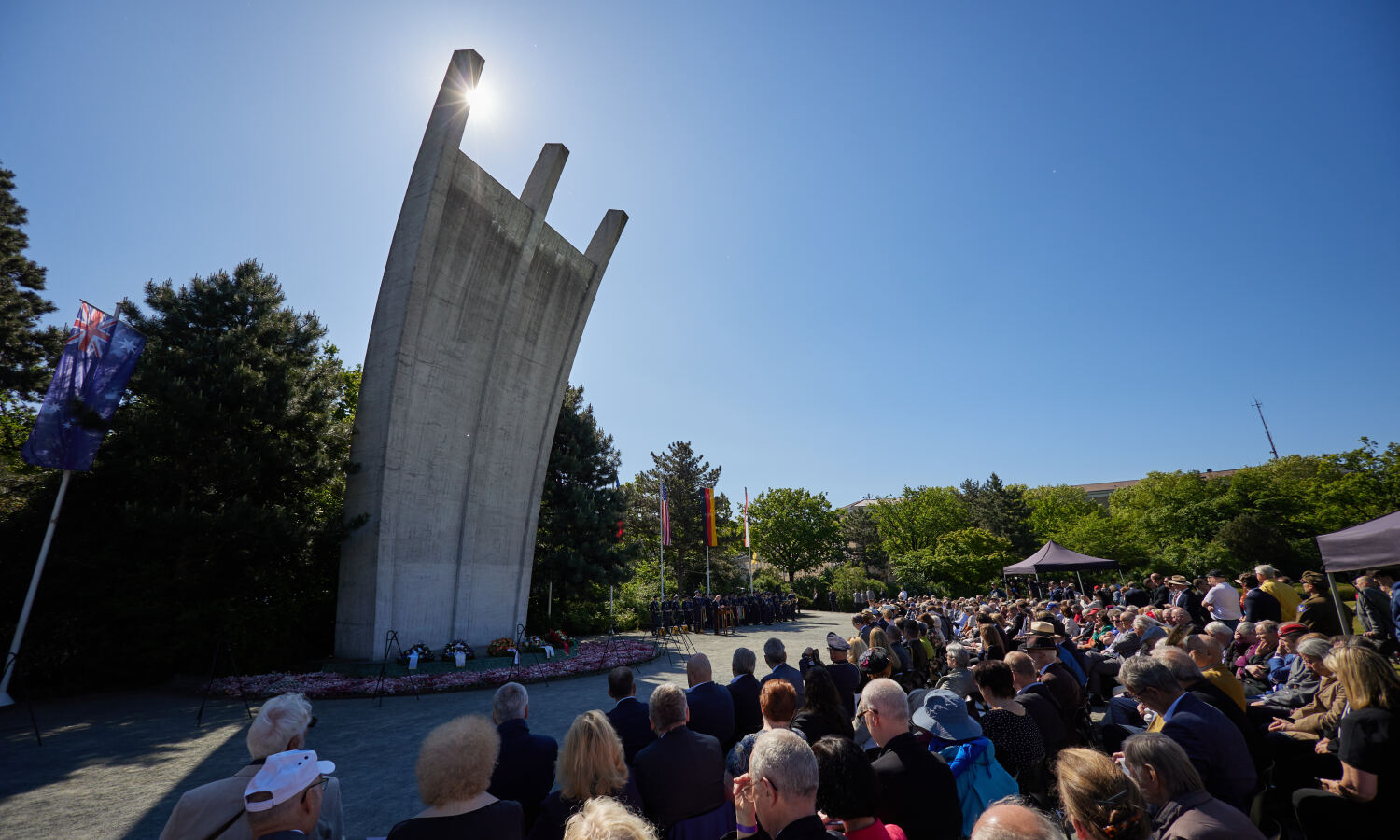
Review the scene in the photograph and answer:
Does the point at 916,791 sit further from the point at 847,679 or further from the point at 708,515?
the point at 708,515

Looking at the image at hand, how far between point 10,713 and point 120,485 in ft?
16.1

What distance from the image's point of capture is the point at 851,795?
2.23 metres

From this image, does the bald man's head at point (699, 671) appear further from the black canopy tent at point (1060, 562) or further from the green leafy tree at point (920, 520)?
the green leafy tree at point (920, 520)

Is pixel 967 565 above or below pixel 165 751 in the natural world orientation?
above

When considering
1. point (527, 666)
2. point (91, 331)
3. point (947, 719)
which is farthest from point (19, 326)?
point (947, 719)

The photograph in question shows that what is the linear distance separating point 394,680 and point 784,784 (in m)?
12.7

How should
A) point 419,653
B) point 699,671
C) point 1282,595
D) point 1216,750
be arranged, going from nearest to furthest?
point 1216,750, point 699,671, point 1282,595, point 419,653

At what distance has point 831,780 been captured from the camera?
228 cm

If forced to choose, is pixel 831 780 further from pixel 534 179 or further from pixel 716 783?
pixel 534 179

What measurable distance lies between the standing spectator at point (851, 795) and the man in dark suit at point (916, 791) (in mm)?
332

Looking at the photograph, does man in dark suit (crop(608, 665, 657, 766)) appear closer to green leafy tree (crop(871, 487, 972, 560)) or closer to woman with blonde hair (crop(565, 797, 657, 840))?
woman with blonde hair (crop(565, 797, 657, 840))

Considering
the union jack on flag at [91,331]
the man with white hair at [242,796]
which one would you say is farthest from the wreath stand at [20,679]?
the man with white hair at [242,796]

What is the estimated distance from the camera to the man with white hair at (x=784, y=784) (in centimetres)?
197

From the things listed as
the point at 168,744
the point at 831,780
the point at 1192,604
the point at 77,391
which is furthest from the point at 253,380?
the point at 1192,604
